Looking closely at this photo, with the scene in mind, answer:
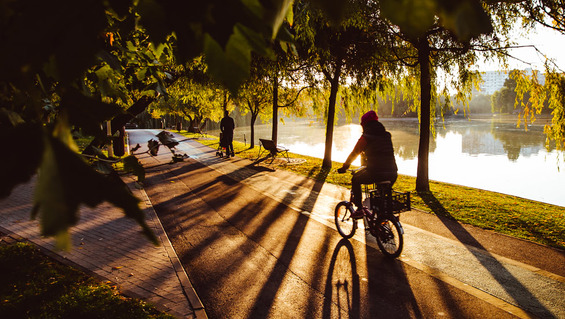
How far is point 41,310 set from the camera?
3609 mm

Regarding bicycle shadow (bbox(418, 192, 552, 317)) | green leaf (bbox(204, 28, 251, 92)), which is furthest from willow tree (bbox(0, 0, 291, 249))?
bicycle shadow (bbox(418, 192, 552, 317))

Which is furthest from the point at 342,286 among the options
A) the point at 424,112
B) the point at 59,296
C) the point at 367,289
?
the point at 424,112

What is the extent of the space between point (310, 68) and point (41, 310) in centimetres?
1482

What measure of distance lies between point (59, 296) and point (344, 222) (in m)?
4.70

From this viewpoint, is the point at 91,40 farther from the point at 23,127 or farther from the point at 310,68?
the point at 310,68

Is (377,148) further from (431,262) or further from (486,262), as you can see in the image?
(486,262)

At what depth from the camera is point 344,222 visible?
6.75m

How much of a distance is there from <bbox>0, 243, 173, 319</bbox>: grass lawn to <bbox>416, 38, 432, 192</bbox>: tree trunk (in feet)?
29.1

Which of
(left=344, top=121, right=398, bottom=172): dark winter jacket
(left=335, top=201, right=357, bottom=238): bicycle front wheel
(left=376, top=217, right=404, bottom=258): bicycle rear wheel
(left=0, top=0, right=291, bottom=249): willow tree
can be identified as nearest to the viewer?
(left=0, top=0, right=291, bottom=249): willow tree

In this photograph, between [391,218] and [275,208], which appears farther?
[275,208]

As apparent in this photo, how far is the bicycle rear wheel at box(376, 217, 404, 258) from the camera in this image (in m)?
5.30

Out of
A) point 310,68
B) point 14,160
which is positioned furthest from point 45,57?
point 310,68

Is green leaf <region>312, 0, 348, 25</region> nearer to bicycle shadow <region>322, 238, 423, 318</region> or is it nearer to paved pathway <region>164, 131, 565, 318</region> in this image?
bicycle shadow <region>322, 238, 423, 318</region>

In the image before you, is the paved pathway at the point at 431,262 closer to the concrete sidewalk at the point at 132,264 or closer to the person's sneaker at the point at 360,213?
the concrete sidewalk at the point at 132,264
